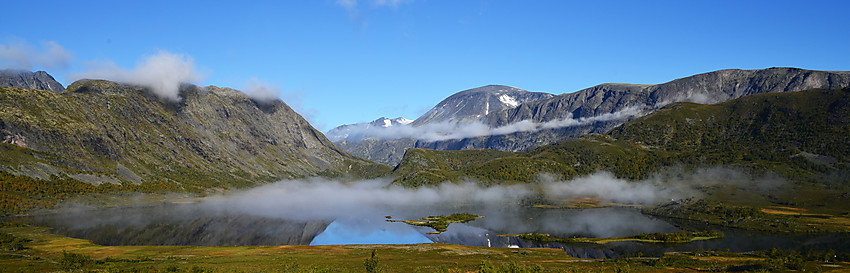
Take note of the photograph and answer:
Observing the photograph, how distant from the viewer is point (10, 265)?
107 meters

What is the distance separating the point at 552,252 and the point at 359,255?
2743 inches

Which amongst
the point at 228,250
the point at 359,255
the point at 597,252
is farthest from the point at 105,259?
the point at 597,252

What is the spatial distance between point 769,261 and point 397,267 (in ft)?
348

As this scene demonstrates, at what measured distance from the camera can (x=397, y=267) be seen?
415 feet

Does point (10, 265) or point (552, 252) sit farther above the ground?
point (10, 265)

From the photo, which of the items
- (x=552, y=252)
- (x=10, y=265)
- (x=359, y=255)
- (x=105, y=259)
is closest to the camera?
(x=10, y=265)

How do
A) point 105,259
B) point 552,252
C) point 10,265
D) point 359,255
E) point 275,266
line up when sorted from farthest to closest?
1. point 552,252
2. point 359,255
3. point 105,259
4. point 275,266
5. point 10,265

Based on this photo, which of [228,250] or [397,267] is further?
[228,250]

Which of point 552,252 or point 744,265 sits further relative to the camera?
point 552,252

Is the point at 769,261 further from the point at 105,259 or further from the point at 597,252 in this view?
the point at 105,259

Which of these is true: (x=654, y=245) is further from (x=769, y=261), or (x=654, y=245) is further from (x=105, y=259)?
(x=105, y=259)

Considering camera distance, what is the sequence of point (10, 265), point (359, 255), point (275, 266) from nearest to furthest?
point (10, 265) → point (275, 266) → point (359, 255)

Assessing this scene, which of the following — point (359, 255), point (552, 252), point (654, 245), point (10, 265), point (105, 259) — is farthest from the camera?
point (654, 245)

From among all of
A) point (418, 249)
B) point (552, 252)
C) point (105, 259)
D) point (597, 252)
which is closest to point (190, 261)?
point (105, 259)
